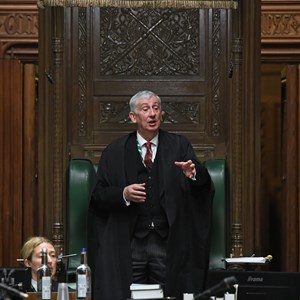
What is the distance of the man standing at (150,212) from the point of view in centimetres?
789

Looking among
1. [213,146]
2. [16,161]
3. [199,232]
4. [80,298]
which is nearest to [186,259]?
[199,232]

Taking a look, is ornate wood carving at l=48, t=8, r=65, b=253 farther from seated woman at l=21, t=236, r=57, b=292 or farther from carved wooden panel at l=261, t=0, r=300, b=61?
carved wooden panel at l=261, t=0, r=300, b=61

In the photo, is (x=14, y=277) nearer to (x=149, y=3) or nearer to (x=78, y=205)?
(x=78, y=205)

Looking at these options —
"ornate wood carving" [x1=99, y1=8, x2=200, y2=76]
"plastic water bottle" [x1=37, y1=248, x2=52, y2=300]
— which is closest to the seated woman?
"plastic water bottle" [x1=37, y1=248, x2=52, y2=300]

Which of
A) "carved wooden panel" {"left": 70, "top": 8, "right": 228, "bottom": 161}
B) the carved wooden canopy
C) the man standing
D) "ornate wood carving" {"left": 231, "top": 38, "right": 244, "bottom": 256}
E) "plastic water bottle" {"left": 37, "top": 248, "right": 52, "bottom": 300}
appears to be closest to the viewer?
"plastic water bottle" {"left": 37, "top": 248, "right": 52, "bottom": 300}

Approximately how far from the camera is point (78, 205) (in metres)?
8.68

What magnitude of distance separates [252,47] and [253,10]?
0.28 metres

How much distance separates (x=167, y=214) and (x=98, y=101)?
1514 millimetres

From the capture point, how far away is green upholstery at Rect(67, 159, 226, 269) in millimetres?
8586

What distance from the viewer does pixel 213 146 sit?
901cm

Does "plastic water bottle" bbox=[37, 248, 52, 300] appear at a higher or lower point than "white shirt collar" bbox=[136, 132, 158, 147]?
lower

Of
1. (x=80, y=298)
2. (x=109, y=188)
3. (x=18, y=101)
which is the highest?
(x=18, y=101)

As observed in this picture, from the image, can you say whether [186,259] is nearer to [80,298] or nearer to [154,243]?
[154,243]

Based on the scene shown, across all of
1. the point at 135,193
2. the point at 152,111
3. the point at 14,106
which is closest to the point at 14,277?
the point at 135,193
